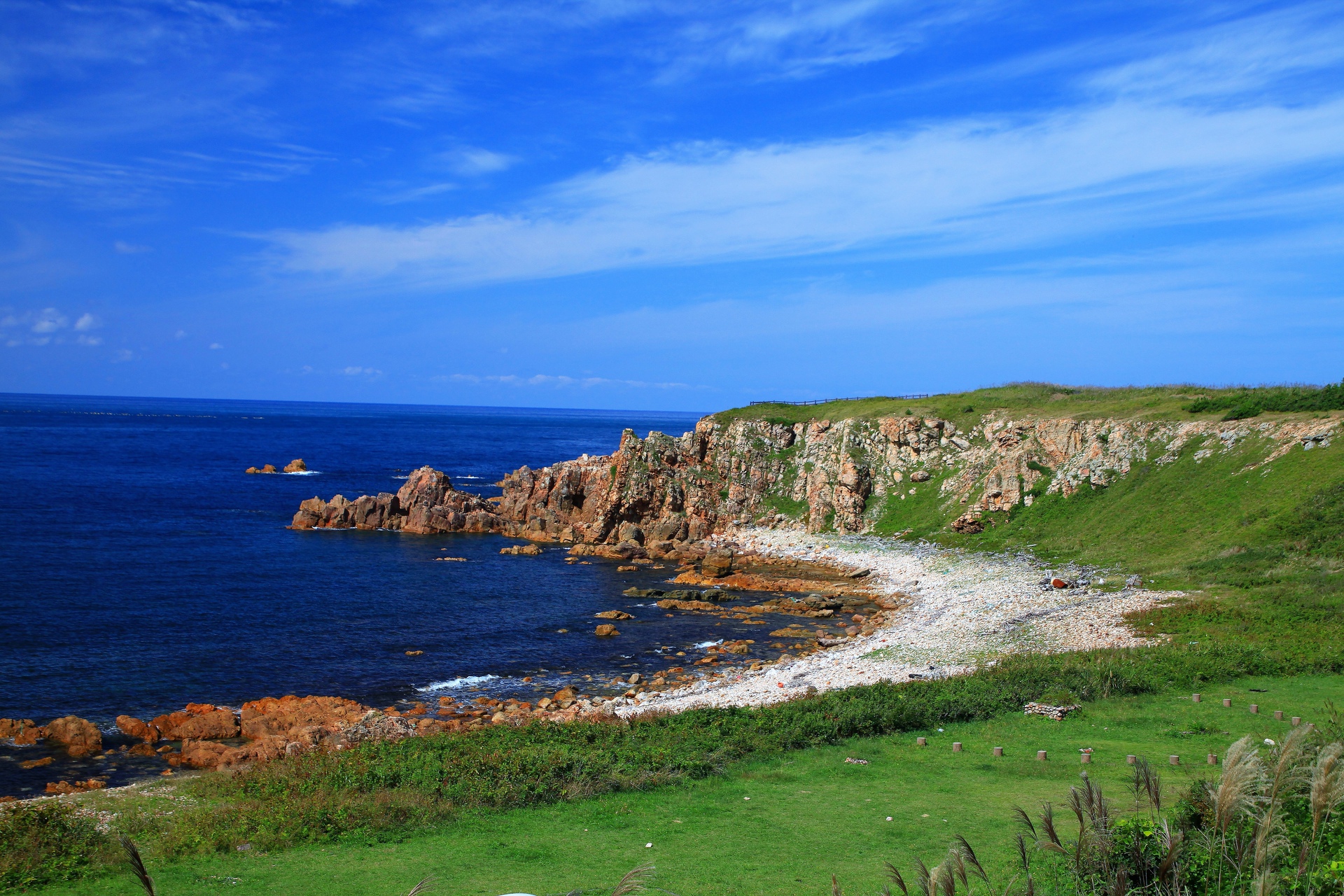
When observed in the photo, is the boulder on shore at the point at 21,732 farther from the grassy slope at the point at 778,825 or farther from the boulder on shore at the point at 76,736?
the grassy slope at the point at 778,825

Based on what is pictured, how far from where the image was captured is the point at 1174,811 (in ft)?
40.8

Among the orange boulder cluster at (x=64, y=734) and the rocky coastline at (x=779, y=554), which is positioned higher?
the rocky coastline at (x=779, y=554)

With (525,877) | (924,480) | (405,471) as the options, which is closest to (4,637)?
(525,877)

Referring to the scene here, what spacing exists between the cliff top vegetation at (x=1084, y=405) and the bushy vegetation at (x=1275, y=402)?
0.04 m

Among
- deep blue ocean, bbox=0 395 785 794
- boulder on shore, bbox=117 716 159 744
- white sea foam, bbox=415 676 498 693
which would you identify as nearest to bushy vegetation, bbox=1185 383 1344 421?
deep blue ocean, bbox=0 395 785 794

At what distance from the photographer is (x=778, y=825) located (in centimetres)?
1466

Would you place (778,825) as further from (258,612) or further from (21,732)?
(258,612)

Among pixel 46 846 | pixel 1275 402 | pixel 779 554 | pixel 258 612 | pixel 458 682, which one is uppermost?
pixel 1275 402

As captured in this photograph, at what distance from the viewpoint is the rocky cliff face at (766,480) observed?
2298 inches

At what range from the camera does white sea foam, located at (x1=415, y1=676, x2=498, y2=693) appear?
33469 millimetres

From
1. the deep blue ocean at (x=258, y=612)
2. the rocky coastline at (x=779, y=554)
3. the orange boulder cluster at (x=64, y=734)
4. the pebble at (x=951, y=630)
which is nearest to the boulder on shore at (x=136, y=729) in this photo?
the rocky coastline at (x=779, y=554)

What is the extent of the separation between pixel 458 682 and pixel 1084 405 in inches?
2056

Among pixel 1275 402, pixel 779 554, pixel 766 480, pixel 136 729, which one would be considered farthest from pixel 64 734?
pixel 1275 402

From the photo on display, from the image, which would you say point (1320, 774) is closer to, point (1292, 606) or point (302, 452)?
point (1292, 606)
